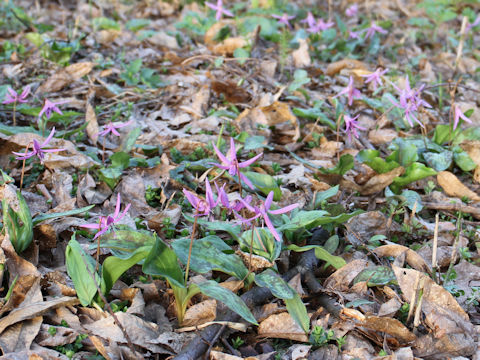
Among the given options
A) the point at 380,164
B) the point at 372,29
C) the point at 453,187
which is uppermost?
the point at 372,29

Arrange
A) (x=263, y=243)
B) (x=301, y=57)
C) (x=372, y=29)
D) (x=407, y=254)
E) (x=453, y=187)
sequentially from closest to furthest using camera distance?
1. (x=263, y=243)
2. (x=407, y=254)
3. (x=453, y=187)
4. (x=301, y=57)
5. (x=372, y=29)

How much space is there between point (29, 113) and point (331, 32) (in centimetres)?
255

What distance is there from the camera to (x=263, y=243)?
1.57 meters

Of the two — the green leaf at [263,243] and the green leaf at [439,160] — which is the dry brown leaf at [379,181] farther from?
the green leaf at [263,243]

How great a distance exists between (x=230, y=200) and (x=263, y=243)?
0.46 meters

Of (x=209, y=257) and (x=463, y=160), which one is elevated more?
(x=209, y=257)

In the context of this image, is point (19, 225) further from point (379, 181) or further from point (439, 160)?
point (439, 160)

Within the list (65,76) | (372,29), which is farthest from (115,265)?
(372,29)

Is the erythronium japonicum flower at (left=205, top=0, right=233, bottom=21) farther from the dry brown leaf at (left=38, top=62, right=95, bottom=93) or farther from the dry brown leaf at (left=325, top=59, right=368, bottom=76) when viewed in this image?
the dry brown leaf at (left=38, top=62, right=95, bottom=93)

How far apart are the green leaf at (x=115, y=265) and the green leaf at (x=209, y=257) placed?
102mm

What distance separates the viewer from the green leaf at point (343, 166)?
6.76 ft

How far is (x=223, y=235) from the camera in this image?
1860 mm

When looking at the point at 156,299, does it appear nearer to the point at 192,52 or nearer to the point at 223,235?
the point at 223,235

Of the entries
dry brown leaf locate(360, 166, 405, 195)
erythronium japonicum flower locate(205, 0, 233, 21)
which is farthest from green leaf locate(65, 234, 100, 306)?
erythronium japonicum flower locate(205, 0, 233, 21)
